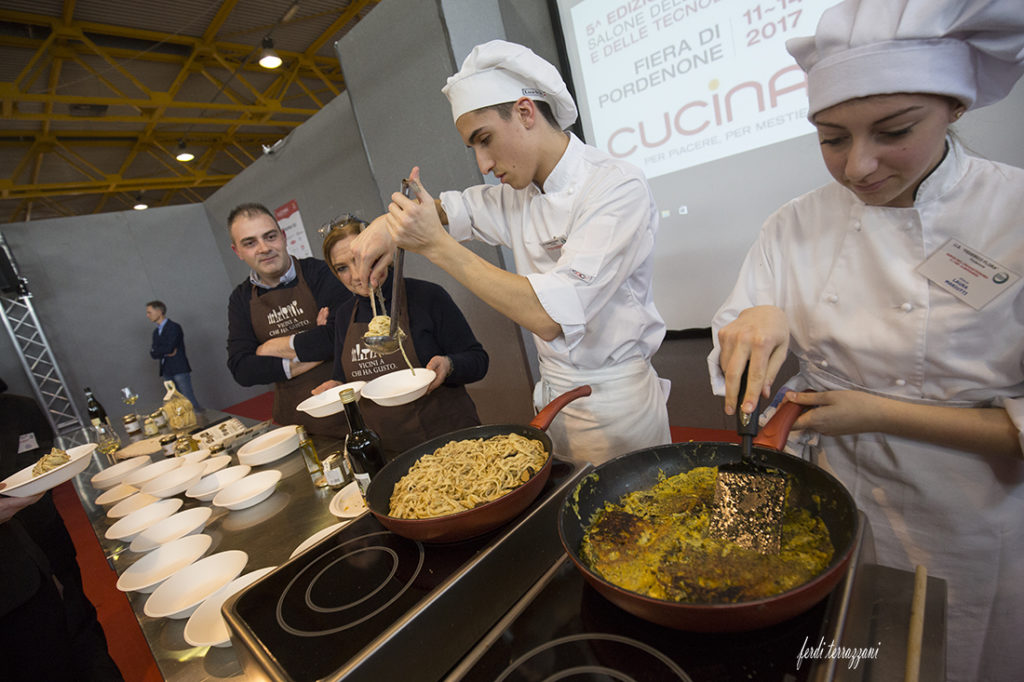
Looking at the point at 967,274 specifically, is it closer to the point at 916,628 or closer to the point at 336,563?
the point at 916,628

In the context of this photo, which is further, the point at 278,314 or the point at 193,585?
the point at 278,314

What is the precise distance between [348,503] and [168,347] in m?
7.24

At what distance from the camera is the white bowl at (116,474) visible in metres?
2.19

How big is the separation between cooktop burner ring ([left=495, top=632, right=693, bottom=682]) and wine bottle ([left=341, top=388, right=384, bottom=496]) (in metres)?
0.87

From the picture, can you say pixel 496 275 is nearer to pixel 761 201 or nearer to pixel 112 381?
pixel 761 201

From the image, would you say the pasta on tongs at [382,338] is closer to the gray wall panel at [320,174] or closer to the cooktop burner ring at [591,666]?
the cooktop burner ring at [591,666]

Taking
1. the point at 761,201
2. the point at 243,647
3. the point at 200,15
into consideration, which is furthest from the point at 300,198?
the point at 243,647

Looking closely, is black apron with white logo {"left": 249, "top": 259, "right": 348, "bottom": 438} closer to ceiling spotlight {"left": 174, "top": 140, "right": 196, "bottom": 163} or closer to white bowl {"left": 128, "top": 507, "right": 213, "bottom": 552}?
white bowl {"left": 128, "top": 507, "right": 213, "bottom": 552}

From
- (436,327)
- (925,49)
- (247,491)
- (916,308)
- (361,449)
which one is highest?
(925,49)

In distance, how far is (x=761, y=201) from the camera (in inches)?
102

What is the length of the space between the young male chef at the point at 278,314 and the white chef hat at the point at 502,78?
1886 mm

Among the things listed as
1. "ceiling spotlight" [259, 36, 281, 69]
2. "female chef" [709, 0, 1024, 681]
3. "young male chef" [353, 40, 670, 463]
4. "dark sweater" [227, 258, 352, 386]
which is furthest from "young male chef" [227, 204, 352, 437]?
"ceiling spotlight" [259, 36, 281, 69]

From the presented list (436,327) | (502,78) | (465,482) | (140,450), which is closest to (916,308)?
(465,482)

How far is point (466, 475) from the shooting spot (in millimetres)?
1123
